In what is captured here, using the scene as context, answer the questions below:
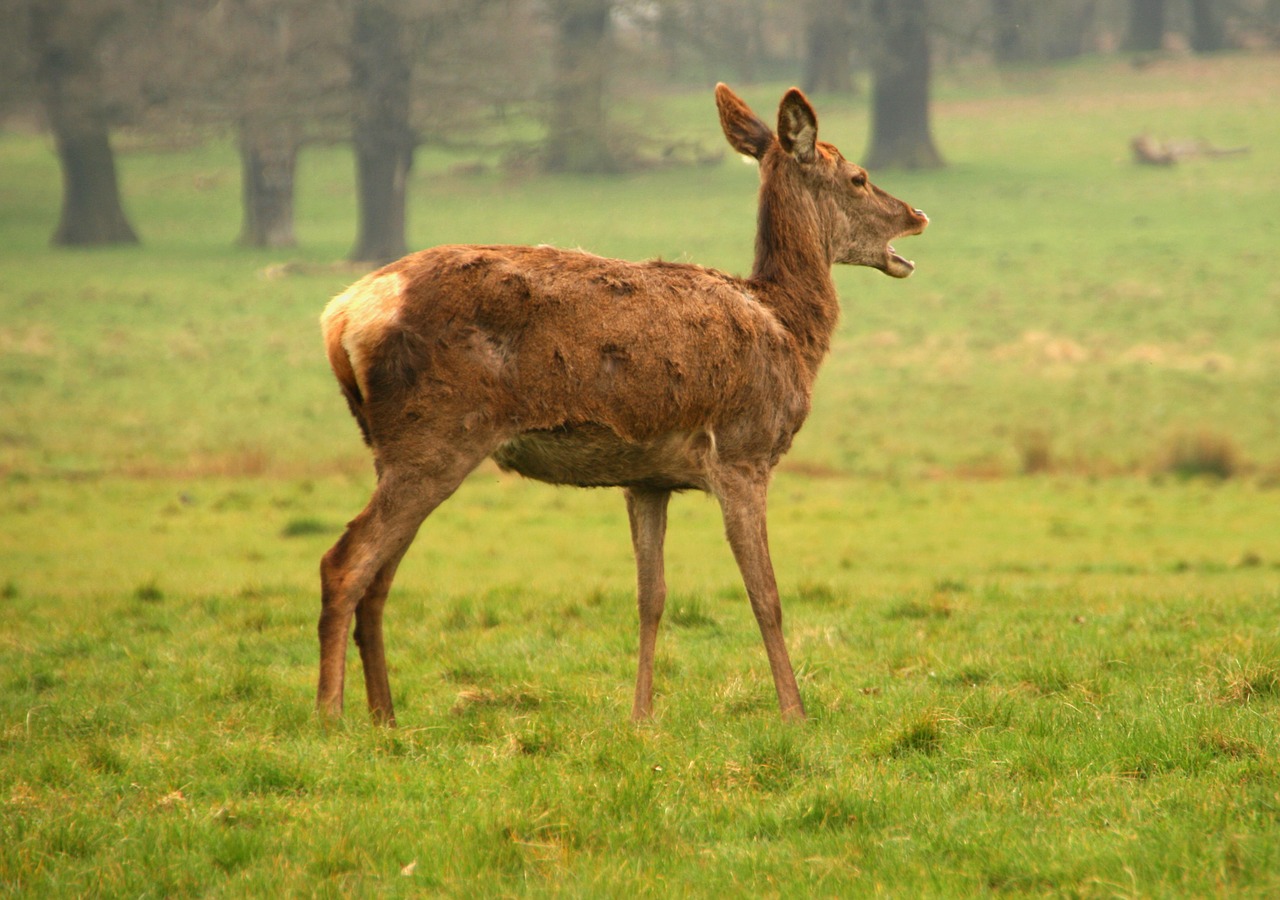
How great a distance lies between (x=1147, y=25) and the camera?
195 feet

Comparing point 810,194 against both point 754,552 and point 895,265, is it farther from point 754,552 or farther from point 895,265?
point 754,552

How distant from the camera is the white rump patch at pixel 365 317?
256 inches

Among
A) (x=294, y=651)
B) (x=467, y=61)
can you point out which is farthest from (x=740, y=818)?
(x=467, y=61)

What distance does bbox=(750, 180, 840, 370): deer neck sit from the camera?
25.3 feet

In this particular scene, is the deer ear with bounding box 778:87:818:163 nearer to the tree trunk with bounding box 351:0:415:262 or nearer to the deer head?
the deer head

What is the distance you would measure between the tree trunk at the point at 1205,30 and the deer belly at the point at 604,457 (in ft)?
184

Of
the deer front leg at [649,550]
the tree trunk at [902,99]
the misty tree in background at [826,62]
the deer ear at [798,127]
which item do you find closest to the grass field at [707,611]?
the deer front leg at [649,550]

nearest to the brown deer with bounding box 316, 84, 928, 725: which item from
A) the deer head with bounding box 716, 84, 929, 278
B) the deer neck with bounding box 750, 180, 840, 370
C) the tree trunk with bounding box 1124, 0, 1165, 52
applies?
the deer neck with bounding box 750, 180, 840, 370

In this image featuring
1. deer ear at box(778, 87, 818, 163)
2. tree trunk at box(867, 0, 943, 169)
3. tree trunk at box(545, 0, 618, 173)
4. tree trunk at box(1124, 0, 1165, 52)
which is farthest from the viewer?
tree trunk at box(1124, 0, 1165, 52)

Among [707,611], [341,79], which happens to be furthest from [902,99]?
[707,611]

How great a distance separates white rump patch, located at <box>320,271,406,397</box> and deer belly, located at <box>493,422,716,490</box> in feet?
2.52

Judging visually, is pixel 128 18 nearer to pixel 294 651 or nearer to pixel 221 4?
pixel 221 4

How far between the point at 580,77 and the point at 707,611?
33.3 metres

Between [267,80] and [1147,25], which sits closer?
[267,80]
